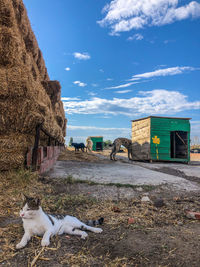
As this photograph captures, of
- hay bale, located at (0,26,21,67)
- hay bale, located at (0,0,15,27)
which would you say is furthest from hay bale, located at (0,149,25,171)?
hay bale, located at (0,0,15,27)

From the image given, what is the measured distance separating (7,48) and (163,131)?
9.96m

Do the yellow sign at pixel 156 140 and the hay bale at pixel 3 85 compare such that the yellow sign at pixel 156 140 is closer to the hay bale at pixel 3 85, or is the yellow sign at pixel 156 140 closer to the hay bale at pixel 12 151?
the hay bale at pixel 12 151

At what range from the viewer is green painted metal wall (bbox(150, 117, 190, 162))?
12078 mm

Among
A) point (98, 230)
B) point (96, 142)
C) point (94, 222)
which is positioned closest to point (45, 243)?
point (98, 230)

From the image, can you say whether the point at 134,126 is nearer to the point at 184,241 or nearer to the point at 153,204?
the point at 153,204

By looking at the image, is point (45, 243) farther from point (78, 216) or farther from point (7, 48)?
point (7, 48)

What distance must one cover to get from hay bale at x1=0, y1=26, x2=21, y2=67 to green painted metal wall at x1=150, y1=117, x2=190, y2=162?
9.18m

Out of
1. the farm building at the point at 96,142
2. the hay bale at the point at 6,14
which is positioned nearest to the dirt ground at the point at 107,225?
the hay bale at the point at 6,14

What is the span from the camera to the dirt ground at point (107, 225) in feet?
5.72

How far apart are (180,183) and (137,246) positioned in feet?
11.0

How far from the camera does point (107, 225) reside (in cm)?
252

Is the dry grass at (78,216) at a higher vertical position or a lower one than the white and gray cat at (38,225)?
lower

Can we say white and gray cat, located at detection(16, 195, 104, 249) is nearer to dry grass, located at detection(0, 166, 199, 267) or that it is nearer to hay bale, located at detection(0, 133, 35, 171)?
dry grass, located at detection(0, 166, 199, 267)

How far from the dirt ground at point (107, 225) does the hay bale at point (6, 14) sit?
11.2ft
